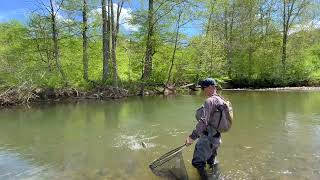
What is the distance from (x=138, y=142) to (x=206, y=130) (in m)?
4.51

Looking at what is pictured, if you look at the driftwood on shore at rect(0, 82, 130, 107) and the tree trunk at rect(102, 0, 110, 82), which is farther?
the tree trunk at rect(102, 0, 110, 82)

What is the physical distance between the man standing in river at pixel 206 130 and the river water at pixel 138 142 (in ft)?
1.58

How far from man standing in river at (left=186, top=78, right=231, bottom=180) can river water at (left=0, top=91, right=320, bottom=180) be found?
480mm

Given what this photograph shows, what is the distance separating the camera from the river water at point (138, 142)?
866cm

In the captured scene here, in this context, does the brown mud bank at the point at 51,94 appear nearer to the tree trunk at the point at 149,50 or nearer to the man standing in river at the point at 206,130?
the tree trunk at the point at 149,50

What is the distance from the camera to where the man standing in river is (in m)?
7.29

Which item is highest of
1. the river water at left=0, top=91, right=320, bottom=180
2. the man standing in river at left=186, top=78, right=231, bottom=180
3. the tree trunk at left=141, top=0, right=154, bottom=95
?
the tree trunk at left=141, top=0, right=154, bottom=95

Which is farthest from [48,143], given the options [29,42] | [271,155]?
[29,42]

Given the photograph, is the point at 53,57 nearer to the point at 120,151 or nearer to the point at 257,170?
the point at 120,151

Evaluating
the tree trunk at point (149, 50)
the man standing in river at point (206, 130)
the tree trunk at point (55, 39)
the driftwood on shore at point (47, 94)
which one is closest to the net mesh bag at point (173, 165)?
the man standing in river at point (206, 130)

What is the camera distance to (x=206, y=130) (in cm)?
749

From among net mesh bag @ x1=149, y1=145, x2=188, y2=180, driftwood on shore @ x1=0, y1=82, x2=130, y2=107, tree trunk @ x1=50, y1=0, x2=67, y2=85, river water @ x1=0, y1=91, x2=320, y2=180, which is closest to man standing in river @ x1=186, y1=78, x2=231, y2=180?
net mesh bag @ x1=149, y1=145, x2=188, y2=180

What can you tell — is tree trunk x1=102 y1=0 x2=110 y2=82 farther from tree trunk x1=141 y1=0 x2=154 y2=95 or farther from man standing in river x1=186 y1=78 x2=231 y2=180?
man standing in river x1=186 y1=78 x2=231 y2=180

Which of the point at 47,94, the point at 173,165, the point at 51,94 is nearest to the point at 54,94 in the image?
the point at 51,94
